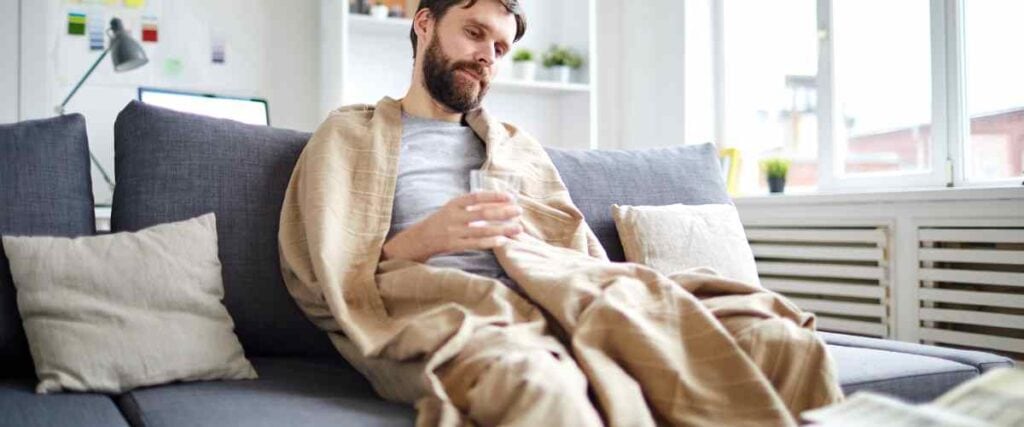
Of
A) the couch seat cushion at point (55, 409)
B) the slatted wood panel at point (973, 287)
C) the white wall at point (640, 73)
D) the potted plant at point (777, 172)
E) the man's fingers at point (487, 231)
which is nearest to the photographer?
the couch seat cushion at point (55, 409)

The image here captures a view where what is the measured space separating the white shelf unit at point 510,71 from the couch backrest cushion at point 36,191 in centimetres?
191

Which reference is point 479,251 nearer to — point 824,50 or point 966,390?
point 966,390

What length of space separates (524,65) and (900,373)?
269 cm

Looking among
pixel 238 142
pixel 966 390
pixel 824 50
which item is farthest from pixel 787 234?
pixel 966 390

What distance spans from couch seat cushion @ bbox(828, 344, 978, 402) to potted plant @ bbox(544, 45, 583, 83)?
256 centimetres

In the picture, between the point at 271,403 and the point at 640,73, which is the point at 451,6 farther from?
the point at 640,73

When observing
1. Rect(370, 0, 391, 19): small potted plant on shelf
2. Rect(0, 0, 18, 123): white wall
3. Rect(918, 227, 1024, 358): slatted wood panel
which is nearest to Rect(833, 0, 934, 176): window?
Rect(918, 227, 1024, 358): slatted wood panel

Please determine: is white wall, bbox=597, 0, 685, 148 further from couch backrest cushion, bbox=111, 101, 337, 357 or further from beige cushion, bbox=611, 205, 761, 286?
couch backrest cushion, bbox=111, 101, 337, 357

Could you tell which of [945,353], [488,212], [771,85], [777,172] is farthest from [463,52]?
[771,85]

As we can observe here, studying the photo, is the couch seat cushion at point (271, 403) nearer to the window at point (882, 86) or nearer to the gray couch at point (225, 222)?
the gray couch at point (225, 222)

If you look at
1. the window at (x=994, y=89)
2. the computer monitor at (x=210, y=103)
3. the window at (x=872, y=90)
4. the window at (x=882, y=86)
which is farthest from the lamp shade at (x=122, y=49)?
the window at (x=994, y=89)

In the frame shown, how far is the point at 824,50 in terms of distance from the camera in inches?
134

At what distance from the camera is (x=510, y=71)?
161 inches

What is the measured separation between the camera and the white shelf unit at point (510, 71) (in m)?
3.50
